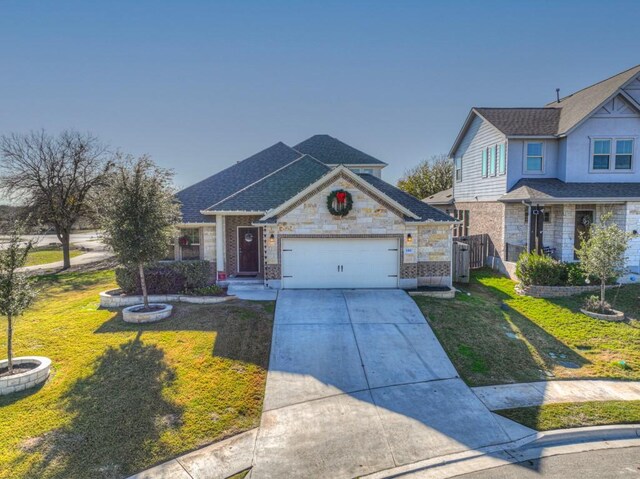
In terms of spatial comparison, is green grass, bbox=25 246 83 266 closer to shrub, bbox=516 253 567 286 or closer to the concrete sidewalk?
the concrete sidewalk

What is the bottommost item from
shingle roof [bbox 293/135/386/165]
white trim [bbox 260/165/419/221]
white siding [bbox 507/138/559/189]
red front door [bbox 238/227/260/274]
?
red front door [bbox 238/227/260/274]

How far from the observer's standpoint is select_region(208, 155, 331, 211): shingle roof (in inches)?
640

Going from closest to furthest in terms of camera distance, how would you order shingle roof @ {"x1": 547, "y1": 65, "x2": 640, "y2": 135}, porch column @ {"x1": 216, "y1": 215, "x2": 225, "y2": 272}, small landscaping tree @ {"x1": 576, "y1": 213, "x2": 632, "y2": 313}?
small landscaping tree @ {"x1": 576, "y1": 213, "x2": 632, "y2": 313}
porch column @ {"x1": 216, "y1": 215, "x2": 225, "y2": 272}
shingle roof @ {"x1": 547, "y1": 65, "x2": 640, "y2": 135}

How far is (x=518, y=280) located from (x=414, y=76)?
12846 millimetres

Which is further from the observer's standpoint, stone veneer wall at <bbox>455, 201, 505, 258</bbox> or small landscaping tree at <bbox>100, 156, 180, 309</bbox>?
stone veneer wall at <bbox>455, 201, 505, 258</bbox>

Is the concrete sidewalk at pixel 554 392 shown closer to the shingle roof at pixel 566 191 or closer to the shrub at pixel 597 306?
the shrub at pixel 597 306

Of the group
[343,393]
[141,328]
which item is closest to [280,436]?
[343,393]

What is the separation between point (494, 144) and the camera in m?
20.5

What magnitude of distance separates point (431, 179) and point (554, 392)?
35.4 m

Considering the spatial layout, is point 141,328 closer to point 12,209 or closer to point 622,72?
point 12,209

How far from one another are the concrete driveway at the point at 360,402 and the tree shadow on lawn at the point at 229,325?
0.46 meters

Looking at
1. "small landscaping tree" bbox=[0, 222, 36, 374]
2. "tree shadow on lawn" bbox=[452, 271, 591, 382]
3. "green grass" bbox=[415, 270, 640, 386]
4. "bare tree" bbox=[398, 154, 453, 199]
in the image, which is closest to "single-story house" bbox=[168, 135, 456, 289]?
"green grass" bbox=[415, 270, 640, 386]

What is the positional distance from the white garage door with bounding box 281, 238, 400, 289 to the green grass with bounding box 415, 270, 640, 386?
194 centimetres

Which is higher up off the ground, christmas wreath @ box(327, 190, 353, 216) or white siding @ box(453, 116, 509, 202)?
white siding @ box(453, 116, 509, 202)
